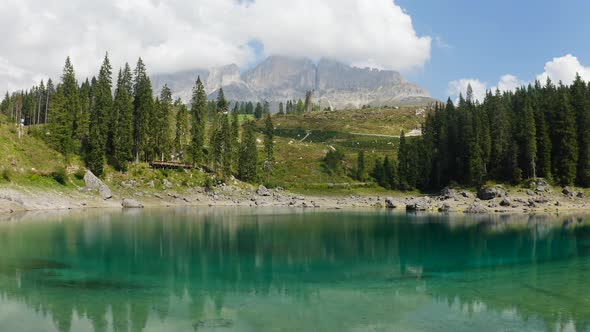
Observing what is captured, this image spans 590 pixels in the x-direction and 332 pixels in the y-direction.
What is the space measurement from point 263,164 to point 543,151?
71320 millimetres

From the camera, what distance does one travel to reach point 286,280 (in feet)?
86.7

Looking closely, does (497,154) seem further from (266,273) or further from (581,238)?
(266,273)

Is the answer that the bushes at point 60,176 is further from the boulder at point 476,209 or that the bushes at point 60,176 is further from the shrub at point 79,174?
the boulder at point 476,209

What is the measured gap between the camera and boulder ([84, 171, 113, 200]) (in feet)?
271

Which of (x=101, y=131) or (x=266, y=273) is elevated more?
(x=101, y=131)

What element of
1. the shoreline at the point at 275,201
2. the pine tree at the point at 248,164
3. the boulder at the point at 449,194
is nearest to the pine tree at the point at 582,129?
the shoreline at the point at 275,201

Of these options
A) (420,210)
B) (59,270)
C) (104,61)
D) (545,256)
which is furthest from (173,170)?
(545,256)

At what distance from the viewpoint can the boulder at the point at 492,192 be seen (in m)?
94.2

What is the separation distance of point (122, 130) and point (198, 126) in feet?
62.8

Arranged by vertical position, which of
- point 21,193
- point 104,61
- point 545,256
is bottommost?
point 545,256

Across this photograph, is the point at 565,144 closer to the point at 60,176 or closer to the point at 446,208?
the point at 446,208

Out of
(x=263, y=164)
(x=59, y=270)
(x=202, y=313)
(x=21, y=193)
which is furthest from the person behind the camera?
(x=263, y=164)

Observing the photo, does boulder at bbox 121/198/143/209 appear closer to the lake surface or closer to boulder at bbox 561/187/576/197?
the lake surface

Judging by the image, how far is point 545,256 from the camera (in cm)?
3669
